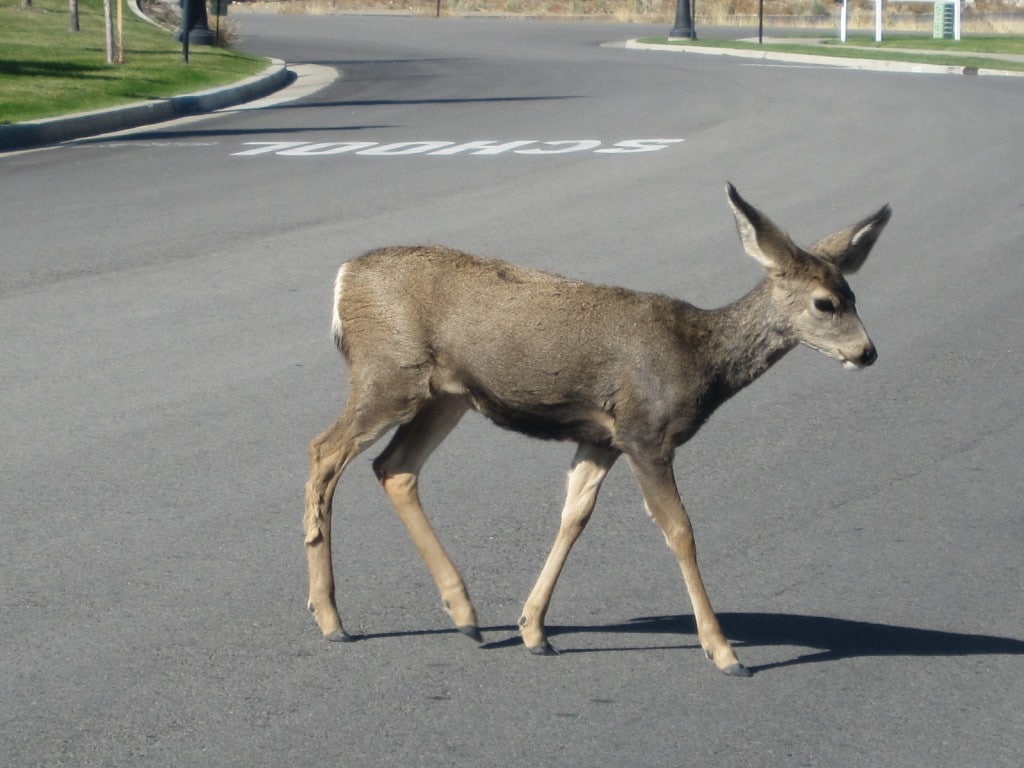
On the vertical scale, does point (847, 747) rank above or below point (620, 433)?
below

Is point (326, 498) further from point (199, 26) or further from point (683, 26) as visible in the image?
point (683, 26)

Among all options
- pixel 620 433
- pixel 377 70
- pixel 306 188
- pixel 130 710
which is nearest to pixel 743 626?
pixel 620 433

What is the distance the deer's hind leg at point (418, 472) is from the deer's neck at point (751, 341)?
856 mm

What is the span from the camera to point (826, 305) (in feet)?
17.9

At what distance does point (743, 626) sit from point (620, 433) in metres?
0.96

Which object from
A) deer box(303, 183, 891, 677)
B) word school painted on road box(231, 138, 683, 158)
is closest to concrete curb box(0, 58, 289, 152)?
word school painted on road box(231, 138, 683, 158)

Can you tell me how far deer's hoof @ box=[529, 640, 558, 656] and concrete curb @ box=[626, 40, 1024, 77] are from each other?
31.8 metres

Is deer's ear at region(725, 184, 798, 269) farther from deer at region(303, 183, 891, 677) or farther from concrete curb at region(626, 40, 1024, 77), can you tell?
concrete curb at region(626, 40, 1024, 77)

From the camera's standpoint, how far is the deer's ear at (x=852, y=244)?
18.4ft

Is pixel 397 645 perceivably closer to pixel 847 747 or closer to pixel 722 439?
pixel 847 747

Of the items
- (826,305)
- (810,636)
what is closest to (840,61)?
(810,636)

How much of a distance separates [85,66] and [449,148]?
958cm

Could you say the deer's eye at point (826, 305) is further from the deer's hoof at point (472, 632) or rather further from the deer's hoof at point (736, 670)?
the deer's hoof at point (472, 632)

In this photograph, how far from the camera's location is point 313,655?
5.53 meters
